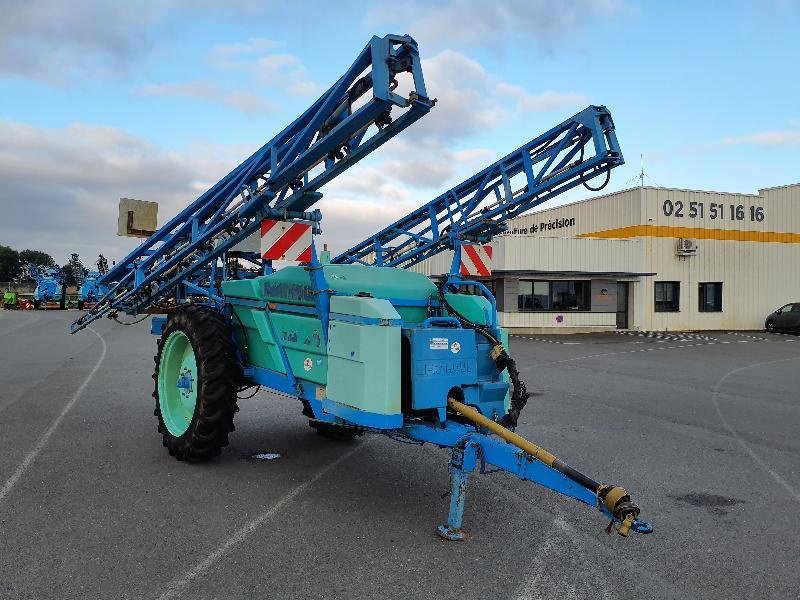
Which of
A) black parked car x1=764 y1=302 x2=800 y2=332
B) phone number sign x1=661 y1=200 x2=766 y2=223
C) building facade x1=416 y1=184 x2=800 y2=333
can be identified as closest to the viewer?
building facade x1=416 y1=184 x2=800 y2=333

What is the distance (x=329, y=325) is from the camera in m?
4.64

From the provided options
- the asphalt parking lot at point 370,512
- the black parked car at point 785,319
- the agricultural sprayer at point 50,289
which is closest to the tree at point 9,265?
the agricultural sprayer at point 50,289

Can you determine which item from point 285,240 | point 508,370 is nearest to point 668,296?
point 508,370

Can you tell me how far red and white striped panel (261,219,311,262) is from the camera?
16.9 feet

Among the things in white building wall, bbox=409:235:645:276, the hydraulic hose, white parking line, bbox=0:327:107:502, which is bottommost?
white parking line, bbox=0:327:107:502

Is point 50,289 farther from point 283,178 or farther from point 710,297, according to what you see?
point 283,178

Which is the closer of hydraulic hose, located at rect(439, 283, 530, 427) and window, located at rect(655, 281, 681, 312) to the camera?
hydraulic hose, located at rect(439, 283, 530, 427)

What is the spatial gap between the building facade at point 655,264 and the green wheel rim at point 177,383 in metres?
20.6

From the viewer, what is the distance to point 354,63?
4938mm

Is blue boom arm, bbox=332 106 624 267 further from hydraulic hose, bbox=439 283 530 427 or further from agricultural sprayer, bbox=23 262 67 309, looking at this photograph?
agricultural sprayer, bbox=23 262 67 309

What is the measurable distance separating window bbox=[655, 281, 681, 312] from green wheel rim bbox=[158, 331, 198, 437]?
89.1ft

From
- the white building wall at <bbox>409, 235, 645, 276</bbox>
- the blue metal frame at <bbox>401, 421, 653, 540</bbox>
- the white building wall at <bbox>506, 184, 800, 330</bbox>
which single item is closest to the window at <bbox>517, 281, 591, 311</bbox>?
the white building wall at <bbox>409, 235, 645, 276</bbox>

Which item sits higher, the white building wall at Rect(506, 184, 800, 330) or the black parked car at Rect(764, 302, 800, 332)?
the white building wall at Rect(506, 184, 800, 330)

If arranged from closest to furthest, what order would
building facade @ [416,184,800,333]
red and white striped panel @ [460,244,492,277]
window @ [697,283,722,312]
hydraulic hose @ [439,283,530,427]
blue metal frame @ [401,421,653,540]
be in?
blue metal frame @ [401,421,653,540] < hydraulic hose @ [439,283,530,427] < red and white striped panel @ [460,244,492,277] < building facade @ [416,184,800,333] < window @ [697,283,722,312]
